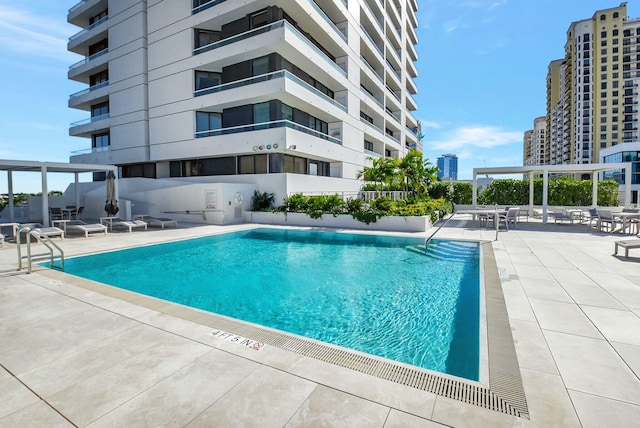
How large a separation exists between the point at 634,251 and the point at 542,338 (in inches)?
334

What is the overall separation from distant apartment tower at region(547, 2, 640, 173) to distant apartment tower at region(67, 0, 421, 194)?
231ft

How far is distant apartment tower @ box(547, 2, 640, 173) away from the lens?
6806 cm

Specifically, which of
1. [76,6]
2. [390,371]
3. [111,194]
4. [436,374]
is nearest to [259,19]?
[111,194]

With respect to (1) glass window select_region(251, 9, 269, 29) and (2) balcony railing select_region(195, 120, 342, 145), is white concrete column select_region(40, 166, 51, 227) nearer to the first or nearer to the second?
(2) balcony railing select_region(195, 120, 342, 145)

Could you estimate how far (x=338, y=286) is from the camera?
7.00 metres

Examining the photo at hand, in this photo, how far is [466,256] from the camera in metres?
9.44

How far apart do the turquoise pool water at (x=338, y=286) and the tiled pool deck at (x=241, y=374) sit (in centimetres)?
95

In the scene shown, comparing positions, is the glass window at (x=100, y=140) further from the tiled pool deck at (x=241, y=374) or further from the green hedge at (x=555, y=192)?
the green hedge at (x=555, y=192)

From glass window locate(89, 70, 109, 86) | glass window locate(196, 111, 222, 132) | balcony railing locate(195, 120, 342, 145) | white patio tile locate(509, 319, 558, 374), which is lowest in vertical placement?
white patio tile locate(509, 319, 558, 374)

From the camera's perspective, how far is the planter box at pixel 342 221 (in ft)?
47.6

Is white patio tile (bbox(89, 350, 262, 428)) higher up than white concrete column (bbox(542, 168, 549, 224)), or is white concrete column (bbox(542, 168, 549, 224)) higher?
white concrete column (bbox(542, 168, 549, 224))

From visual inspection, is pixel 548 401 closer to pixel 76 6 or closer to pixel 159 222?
pixel 159 222

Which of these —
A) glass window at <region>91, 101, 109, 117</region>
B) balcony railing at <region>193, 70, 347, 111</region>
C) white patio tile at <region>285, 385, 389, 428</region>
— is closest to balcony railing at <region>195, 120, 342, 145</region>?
balcony railing at <region>193, 70, 347, 111</region>

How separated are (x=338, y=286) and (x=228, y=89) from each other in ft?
60.0
